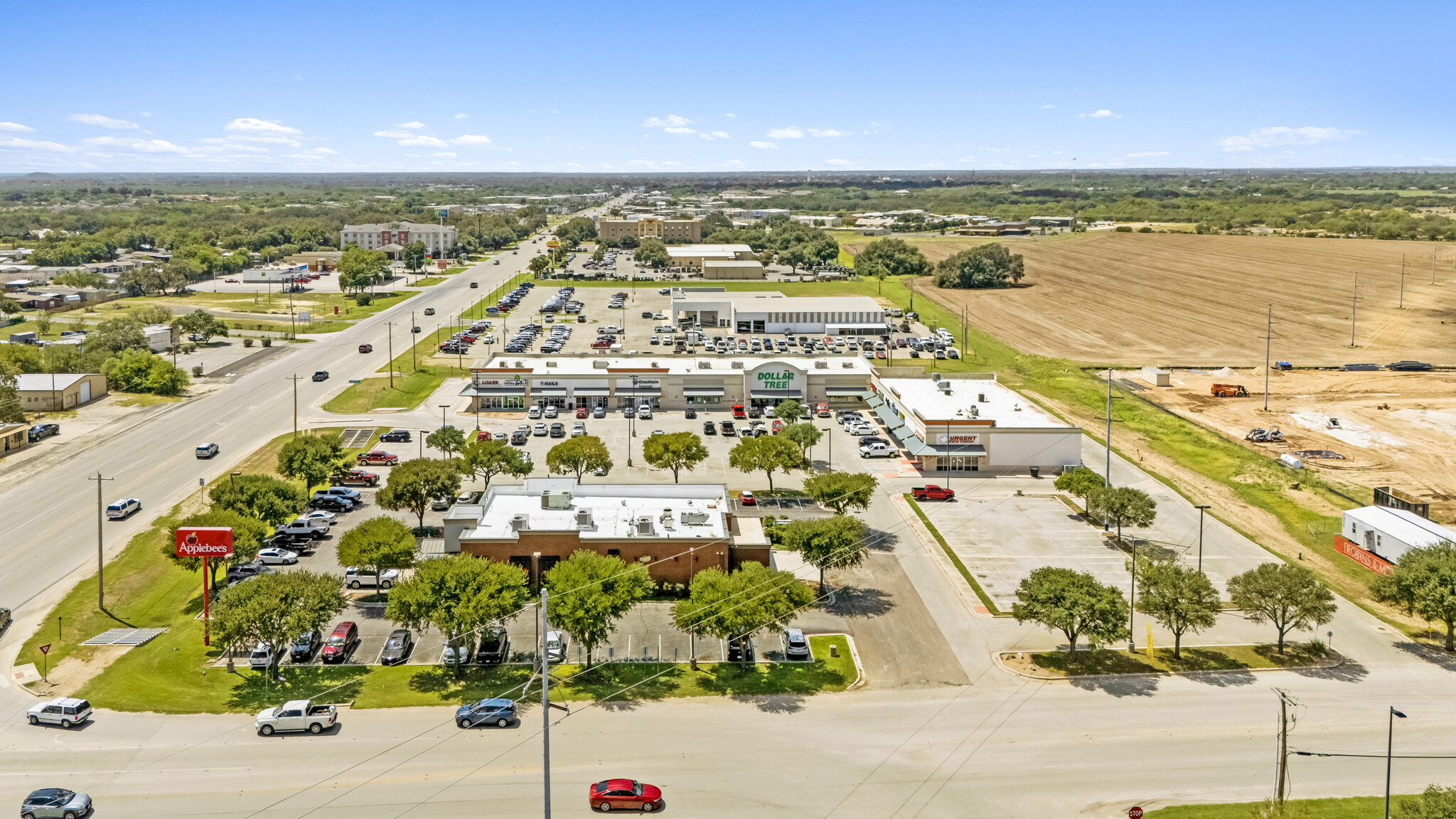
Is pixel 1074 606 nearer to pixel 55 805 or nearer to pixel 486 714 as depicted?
pixel 486 714

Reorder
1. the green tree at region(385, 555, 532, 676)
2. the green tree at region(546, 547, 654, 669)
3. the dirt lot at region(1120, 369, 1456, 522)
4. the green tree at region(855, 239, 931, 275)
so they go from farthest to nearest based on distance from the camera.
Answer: the green tree at region(855, 239, 931, 275), the dirt lot at region(1120, 369, 1456, 522), the green tree at region(546, 547, 654, 669), the green tree at region(385, 555, 532, 676)

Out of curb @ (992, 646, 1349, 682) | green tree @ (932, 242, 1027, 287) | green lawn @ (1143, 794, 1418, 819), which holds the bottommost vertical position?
green lawn @ (1143, 794, 1418, 819)

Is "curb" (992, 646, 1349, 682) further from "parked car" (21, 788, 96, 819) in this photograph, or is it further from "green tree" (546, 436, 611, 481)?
"parked car" (21, 788, 96, 819)

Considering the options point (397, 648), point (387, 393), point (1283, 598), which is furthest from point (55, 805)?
point (387, 393)

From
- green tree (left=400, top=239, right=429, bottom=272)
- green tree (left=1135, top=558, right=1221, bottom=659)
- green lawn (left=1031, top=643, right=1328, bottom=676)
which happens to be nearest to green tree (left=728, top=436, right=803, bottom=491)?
green lawn (left=1031, top=643, right=1328, bottom=676)

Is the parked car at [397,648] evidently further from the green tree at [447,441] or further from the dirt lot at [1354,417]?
the dirt lot at [1354,417]

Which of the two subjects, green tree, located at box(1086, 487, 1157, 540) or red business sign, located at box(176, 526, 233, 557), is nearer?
red business sign, located at box(176, 526, 233, 557)
